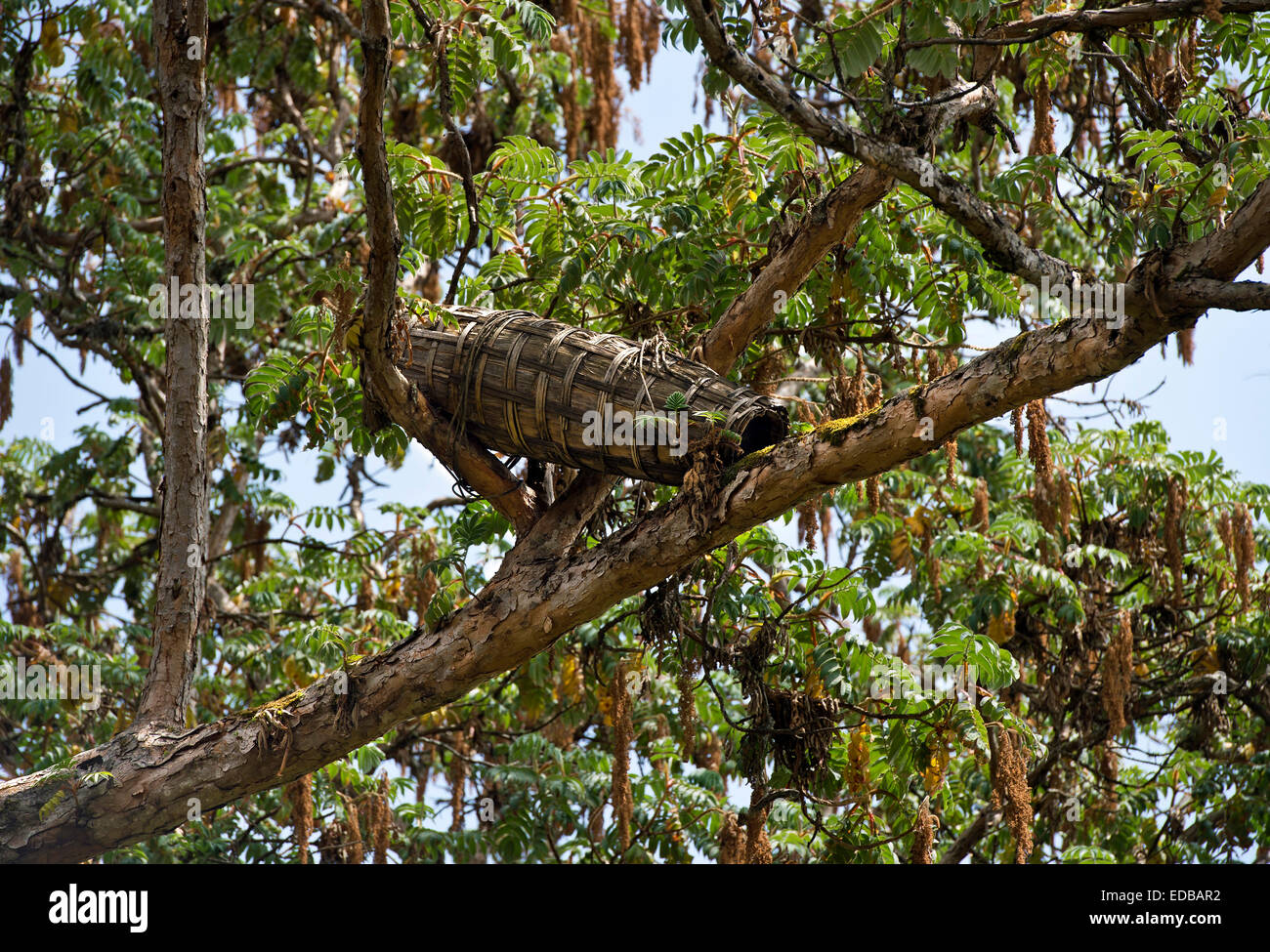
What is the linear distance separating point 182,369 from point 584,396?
1.94 metres

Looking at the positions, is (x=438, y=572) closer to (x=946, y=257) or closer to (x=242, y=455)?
(x=946, y=257)

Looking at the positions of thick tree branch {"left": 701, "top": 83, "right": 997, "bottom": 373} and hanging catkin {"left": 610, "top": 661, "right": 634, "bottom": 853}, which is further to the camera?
hanging catkin {"left": 610, "top": 661, "right": 634, "bottom": 853}

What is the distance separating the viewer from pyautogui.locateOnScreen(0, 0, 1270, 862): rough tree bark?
3.59 metres

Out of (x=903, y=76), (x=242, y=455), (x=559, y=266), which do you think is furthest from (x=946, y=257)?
(x=242, y=455)

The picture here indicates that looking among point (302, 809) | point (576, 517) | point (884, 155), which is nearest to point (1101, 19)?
point (884, 155)

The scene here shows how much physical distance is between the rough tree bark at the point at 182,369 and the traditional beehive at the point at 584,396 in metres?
1.17

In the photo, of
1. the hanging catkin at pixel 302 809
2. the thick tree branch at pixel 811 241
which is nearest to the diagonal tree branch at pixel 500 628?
the thick tree branch at pixel 811 241

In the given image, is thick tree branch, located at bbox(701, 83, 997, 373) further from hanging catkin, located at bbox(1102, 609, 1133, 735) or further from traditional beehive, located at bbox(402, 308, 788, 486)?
hanging catkin, located at bbox(1102, 609, 1133, 735)

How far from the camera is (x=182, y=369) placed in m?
5.27

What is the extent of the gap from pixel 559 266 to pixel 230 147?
6.21 metres

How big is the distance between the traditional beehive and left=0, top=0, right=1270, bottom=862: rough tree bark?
162mm

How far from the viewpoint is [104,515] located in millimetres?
11141

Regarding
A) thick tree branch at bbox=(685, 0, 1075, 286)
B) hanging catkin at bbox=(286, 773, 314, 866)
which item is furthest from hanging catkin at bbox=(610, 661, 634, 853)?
thick tree branch at bbox=(685, 0, 1075, 286)

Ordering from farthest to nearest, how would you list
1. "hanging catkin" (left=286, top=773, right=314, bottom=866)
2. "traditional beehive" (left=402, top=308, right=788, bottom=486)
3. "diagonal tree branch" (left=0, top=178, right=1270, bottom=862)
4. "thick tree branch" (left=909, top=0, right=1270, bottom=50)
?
"hanging catkin" (left=286, top=773, right=314, bottom=866) < "thick tree branch" (left=909, top=0, right=1270, bottom=50) < "traditional beehive" (left=402, top=308, right=788, bottom=486) < "diagonal tree branch" (left=0, top=178, right=1270, bottom=862)
